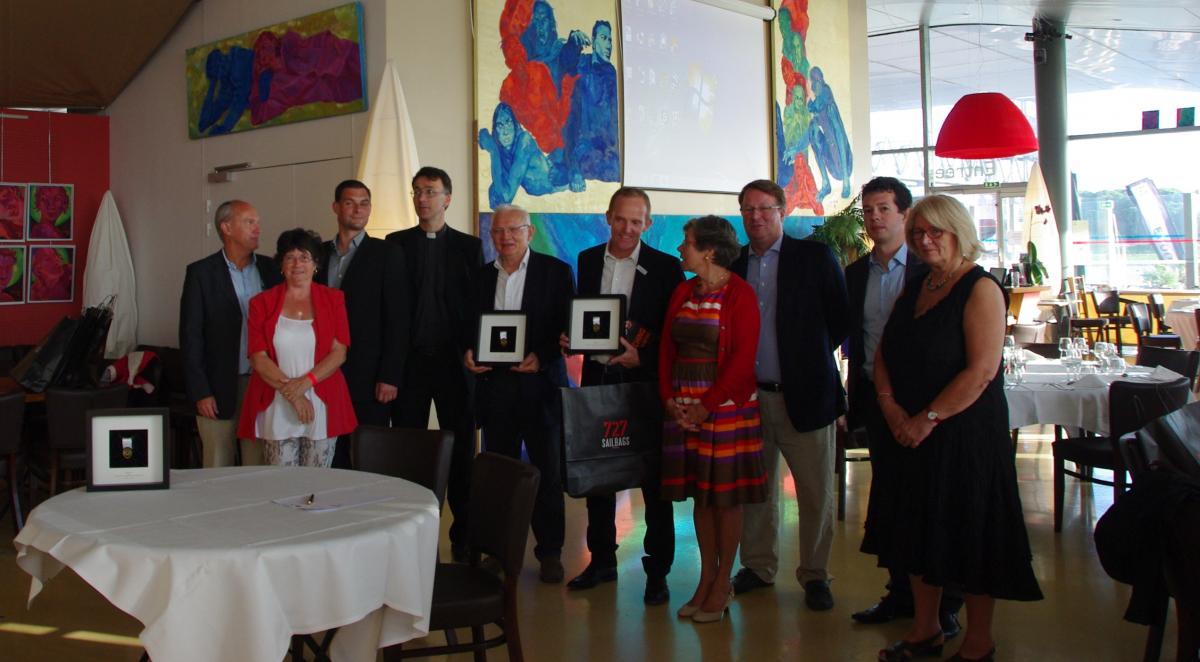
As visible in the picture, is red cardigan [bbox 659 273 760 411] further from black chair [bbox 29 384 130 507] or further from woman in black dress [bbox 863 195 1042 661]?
black chair [bbox 29 384 130 507]

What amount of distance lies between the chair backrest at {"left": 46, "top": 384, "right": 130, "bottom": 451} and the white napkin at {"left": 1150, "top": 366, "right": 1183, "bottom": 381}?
19.1 feet

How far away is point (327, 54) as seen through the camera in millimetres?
6441

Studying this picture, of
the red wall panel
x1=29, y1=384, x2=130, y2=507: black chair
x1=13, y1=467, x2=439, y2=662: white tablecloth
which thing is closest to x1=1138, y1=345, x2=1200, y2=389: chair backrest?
x1=13, y1=467, x2=439, y2=662: white tablecloth

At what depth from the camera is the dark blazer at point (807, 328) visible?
414cm

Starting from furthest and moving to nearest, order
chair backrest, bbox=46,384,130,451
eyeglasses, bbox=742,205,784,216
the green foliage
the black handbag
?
the green foliage
chair backrest, bbox=46,384,130,451
eyeglasses, bbox=742,205,784,216
the black handbag

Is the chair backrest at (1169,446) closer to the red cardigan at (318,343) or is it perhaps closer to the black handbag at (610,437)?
the black handbag at (610,437)

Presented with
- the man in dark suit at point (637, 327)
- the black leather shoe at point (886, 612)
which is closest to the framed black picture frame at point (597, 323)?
the man in dark suit at point (637, 327)

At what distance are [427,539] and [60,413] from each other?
11.8 ft

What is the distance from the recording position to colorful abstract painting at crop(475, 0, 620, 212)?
260 inches

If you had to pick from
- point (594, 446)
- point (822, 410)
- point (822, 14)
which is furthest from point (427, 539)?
point (822, 14)

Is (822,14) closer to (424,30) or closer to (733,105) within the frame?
(733,105)

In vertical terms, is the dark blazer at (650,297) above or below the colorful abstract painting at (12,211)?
below

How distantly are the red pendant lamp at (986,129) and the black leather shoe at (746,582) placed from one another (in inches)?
193

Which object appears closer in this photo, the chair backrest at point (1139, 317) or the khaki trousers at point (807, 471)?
the khaki trousers at point (807, 471)
